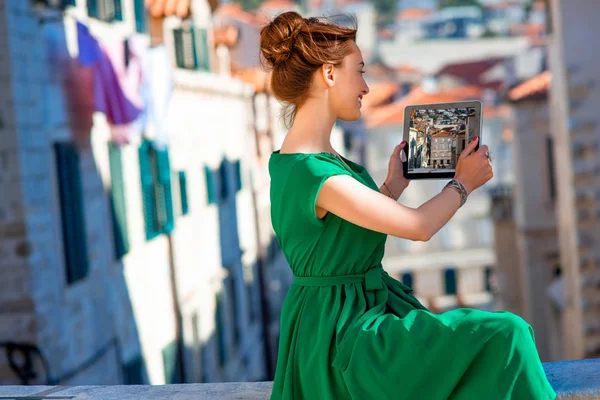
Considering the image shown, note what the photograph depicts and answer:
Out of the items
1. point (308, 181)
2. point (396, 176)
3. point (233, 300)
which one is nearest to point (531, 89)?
point (233, 300)

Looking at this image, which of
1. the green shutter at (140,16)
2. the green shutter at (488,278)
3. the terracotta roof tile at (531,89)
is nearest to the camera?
the green shutter at (140,16)

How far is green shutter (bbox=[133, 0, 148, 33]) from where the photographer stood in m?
13.2

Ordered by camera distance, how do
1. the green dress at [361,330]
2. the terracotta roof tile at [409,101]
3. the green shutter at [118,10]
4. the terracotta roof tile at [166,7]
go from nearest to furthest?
the green dress at [361,330], the green shutter at [118,10], the terracotta roof tile at [166,7], the terracotta roof tile at [409,101]

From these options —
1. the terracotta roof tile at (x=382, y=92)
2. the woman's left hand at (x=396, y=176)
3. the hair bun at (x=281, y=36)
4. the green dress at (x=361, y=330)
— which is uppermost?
→ the terracotta roof tile at (x=382, y=92)

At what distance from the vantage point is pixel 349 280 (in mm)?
3135

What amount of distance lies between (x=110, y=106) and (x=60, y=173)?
1.52m

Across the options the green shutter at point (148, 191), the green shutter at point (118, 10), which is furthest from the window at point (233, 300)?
the green shutter at point (118, 10)

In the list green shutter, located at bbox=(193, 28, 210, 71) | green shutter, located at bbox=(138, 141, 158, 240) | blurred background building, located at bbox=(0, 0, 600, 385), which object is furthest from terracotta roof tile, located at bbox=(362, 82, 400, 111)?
green shutter, located at bbox=(138, 141, 158, 240)

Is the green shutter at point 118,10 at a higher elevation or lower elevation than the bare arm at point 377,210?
higher

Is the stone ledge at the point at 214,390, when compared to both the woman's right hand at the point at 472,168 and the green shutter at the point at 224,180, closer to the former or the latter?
the woman's right hand at the point at 472,168

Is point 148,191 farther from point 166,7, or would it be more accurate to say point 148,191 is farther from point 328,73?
point 328,73

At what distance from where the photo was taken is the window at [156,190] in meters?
12.9

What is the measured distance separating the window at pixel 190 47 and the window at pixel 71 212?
696cm

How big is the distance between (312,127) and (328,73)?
171 mm
